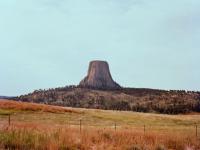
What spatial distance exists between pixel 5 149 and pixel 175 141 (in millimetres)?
11064

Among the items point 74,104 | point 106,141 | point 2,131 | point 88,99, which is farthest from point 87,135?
point 88,99

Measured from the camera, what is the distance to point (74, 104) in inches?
7234

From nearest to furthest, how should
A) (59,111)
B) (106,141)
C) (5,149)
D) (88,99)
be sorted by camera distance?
(5,149) → (106,141) → (59,111) → (88,99)

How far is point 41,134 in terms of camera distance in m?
21.2

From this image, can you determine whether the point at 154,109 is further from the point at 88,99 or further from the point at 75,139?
the point at 75,139

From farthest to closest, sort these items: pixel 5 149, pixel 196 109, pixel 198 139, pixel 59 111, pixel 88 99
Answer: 1. pixel 88 99
2. pixel 196 109
3. pixel 59 111
4. pixel 198 139
5. pixel 5 149

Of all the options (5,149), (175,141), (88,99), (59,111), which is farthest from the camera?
(88,99)

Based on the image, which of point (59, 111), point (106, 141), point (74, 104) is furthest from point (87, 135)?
point (74, 104)

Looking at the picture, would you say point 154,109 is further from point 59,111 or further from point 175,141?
point 175,141

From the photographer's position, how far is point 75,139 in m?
21.5

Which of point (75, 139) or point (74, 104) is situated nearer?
point (75, 139)

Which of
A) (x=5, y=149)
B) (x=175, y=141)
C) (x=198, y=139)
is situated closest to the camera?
(x=5, y=149)

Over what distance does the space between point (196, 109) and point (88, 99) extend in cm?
6041

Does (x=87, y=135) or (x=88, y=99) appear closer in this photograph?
(x=87, y=135)
